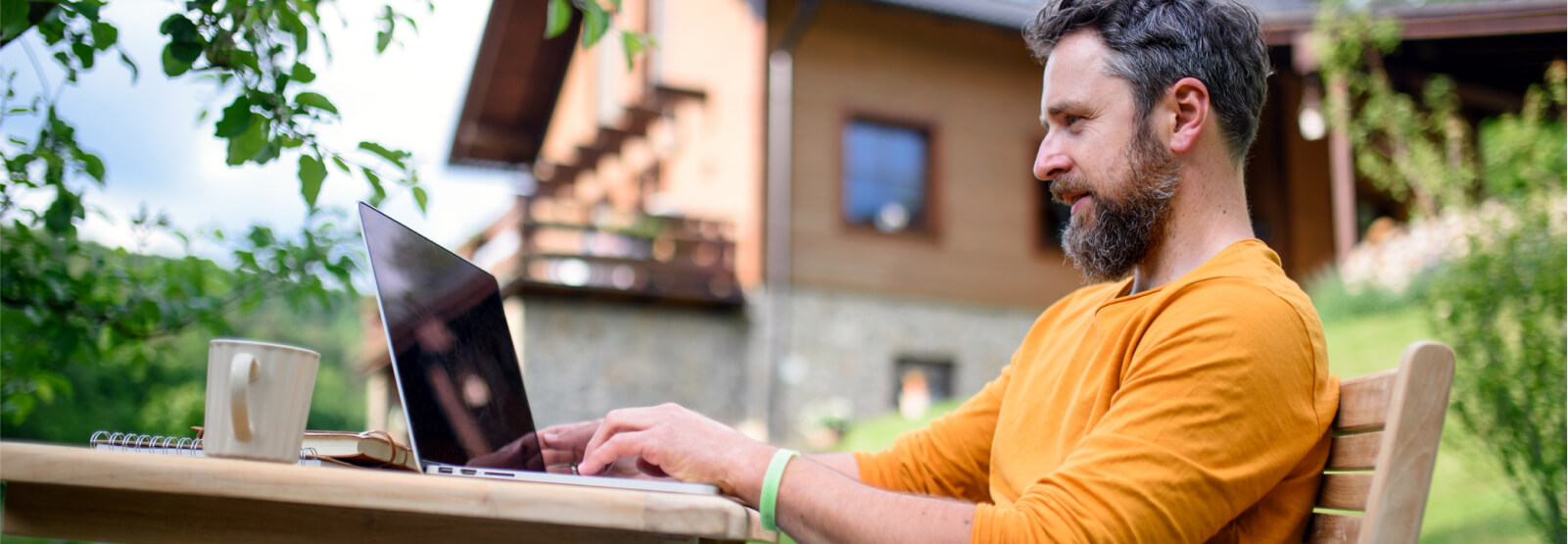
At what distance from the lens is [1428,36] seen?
963cm

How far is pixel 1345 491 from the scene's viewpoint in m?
1.34

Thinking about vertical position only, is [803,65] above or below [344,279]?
above

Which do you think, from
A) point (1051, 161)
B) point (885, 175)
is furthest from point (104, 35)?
point (885, 175)

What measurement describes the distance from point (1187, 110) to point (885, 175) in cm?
957

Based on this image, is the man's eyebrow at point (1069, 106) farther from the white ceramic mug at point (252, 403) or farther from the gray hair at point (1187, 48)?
the white ceramic mug at point (252, 403)

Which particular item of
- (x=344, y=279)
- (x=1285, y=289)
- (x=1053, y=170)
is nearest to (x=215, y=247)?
(x=344, y=279)

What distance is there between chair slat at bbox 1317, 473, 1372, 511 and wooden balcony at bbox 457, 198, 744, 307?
29.6 feet

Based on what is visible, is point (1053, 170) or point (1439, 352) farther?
point (1053, 170)

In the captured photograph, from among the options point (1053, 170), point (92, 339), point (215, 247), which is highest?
point (1053, 170)

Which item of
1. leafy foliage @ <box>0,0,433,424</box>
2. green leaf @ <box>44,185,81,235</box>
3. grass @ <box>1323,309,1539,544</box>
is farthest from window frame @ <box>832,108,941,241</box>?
green leaf @ <box>44,185,81,235</box>

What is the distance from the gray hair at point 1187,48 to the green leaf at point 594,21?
82 centimetres

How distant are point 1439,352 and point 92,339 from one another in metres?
2.62

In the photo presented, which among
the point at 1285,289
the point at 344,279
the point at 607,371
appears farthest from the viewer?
the point at 607,371

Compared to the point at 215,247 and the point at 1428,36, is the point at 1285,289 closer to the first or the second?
the point at 215,247
